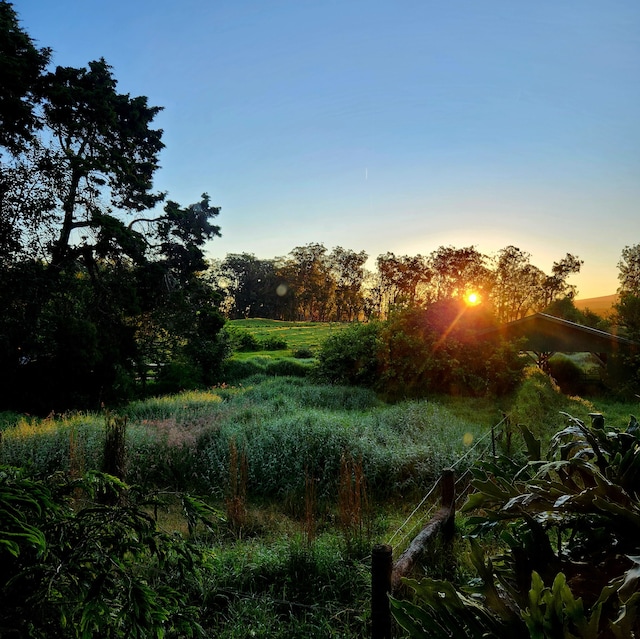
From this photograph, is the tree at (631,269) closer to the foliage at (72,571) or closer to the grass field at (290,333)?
the grass field at (290,333)

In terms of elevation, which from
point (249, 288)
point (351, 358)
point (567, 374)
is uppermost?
point (249, 288)

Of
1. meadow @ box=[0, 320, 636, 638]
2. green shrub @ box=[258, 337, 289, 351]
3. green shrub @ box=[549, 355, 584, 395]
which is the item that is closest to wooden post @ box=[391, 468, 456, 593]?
meadow @ box=[0, 320, 636, 638]

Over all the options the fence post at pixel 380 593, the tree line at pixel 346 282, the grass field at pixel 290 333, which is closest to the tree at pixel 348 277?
the tree line at pixel 346 282

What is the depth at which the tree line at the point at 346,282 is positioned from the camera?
4625cm

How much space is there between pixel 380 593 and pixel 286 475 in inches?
213

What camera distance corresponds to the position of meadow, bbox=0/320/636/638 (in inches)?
145

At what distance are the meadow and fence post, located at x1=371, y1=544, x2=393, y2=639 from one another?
34.0 inches

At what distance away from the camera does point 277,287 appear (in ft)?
186

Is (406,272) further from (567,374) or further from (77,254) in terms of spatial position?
(77,254)

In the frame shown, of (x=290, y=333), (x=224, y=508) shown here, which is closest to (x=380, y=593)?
(x=224, y=508)

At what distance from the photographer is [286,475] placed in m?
7.55

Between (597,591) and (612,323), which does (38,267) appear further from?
(612,323)

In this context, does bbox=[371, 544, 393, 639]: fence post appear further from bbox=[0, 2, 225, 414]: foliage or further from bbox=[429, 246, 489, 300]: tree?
bbox=[429, 246, 489, 300]: tree

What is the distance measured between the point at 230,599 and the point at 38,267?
1401 cm
